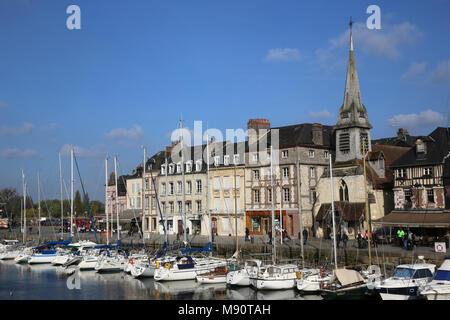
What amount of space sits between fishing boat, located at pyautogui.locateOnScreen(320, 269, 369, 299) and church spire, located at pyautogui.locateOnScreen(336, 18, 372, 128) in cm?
2060

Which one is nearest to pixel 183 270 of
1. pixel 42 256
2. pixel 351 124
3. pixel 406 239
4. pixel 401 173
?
pixel 406 239

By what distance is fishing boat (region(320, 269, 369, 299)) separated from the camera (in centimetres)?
2369

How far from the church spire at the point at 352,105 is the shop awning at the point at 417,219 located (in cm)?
1016

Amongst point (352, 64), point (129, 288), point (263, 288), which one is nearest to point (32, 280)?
point (129, 288)

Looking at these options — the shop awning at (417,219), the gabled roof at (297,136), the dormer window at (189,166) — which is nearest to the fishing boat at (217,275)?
the shop awning at (417,219)

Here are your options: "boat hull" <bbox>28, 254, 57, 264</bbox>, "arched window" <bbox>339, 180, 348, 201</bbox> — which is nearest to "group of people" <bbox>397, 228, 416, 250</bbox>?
"arched window" <bbox>339, 180, 348, 201</bbox>

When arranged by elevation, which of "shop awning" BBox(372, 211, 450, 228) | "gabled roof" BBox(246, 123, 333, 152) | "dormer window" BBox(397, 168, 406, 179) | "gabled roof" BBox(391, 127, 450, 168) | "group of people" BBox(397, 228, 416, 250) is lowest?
"group of people" BBox(397, 228, 416, 250)

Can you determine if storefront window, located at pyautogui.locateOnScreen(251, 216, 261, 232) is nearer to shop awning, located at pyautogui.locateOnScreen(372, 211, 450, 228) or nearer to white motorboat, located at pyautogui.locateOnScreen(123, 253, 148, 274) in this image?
white motorboat, located at pyautogui.locateOnScreen(123, 253, 148, 274)

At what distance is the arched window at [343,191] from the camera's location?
40.9 metres

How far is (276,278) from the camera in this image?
2725 cm

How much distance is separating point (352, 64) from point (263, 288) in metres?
24.4

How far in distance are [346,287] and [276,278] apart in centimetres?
467

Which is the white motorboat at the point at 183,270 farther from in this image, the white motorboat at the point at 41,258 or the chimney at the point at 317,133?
the chimney at the point at 317,133

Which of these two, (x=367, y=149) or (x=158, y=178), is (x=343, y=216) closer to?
(x=367, y=149)
